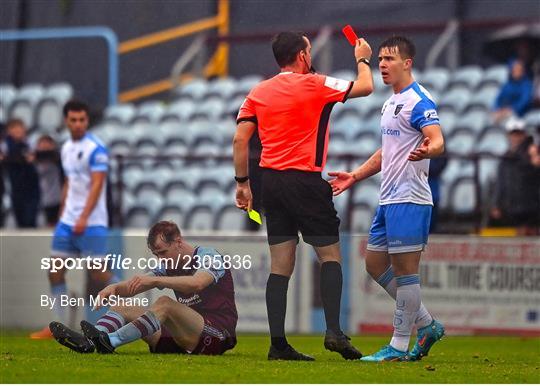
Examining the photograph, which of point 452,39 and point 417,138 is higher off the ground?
point 452,39

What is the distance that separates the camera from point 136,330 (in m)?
9.12

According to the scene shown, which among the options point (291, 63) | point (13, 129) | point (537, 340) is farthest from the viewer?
point (13, 129)

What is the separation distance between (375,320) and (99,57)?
7430 mm

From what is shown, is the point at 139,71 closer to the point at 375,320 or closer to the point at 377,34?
the point at 377,34

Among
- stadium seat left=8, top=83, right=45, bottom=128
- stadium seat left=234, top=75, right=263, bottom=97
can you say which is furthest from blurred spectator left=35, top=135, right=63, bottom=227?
stadium seat left=8, top=83, right=45, bottom=128

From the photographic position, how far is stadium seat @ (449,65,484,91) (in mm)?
17734

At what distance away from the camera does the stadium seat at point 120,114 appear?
19466mm

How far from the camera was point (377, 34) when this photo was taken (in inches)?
727

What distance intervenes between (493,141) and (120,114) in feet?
18.7

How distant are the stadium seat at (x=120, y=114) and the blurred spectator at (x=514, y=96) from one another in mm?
5403

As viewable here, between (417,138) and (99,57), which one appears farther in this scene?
(99,57)

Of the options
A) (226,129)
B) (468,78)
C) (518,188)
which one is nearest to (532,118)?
(468,78)

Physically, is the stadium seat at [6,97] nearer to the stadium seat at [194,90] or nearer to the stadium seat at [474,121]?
the stadium seat at [194,90]

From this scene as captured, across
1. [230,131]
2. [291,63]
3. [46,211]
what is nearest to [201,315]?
[291,63]
